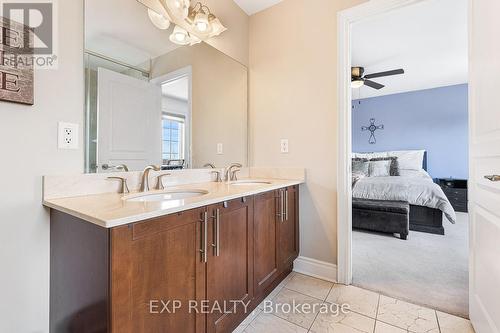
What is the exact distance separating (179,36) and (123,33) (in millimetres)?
412

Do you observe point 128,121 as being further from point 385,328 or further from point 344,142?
point 385,328

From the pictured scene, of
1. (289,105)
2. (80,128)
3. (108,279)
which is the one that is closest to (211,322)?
(108,279)

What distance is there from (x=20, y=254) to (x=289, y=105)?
1.91 meters

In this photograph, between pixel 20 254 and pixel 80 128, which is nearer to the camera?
pixel 20 254

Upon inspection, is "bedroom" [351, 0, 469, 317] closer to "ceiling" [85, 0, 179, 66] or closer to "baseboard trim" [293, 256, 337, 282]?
"baseboard trim" [293, 256, 337, 282]

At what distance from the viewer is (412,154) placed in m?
4.55

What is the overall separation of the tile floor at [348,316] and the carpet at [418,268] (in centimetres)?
12

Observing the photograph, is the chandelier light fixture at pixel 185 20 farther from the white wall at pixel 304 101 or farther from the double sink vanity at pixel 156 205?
the white wall at pixel 304 101

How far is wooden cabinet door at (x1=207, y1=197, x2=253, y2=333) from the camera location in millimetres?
1104

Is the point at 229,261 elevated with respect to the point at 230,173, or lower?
lower

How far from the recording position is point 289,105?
205cm

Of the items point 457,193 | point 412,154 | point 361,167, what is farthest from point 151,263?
point 457,193

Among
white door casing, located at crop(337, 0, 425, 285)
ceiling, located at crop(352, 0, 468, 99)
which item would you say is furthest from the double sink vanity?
ceiling, located at crop(352, 0, 468, 99)

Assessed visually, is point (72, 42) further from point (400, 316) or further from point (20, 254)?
point (400, 316)
